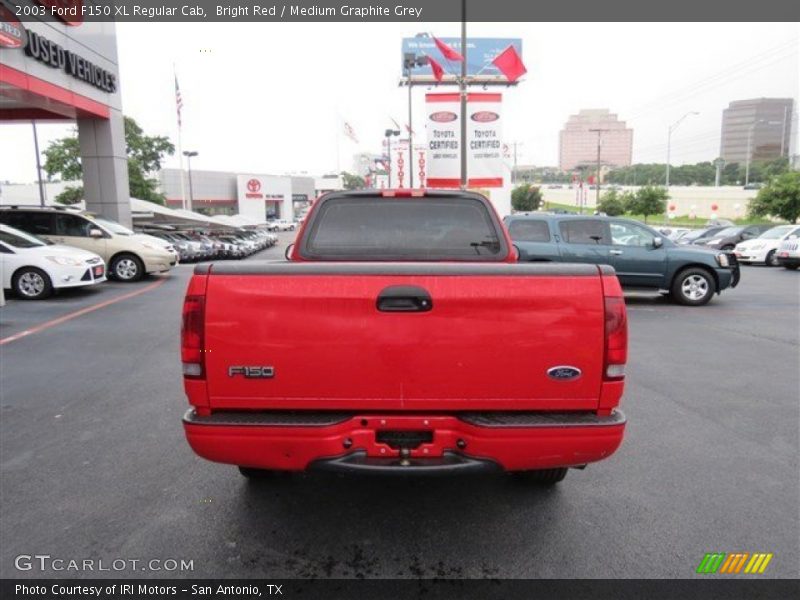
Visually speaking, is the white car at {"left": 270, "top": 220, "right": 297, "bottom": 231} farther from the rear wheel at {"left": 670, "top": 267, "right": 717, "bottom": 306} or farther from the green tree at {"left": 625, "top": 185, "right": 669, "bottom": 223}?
the rear wheel at {"left": 670, "top": 267, "right": 717, "bottom": 306}

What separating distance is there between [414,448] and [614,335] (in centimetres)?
107

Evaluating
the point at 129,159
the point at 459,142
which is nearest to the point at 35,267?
the point at 459,142

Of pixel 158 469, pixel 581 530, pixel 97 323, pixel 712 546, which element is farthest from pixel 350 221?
pixel 97 323

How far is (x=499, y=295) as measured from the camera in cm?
254

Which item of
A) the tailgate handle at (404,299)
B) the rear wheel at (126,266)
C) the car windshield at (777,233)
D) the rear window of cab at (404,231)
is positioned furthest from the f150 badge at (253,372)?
the car windshield at (777,233)

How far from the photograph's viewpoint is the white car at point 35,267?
11.2m

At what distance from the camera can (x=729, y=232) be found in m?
26.0

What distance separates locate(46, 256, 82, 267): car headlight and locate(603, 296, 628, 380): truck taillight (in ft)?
38.9

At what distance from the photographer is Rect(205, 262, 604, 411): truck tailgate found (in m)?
2.55

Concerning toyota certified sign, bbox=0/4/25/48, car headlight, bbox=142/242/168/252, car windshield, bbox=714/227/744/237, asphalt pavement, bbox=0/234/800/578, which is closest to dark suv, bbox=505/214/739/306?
asphalt pavement, bbox=0/234/800/578

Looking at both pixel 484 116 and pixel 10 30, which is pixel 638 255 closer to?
pixel 484 116

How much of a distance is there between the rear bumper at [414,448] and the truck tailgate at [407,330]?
129 millimetres

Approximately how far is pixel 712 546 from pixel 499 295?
6.06ft

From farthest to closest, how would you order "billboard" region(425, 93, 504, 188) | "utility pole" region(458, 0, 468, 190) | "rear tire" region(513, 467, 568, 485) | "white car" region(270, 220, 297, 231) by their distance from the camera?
"white car" region(270, 220, 297, 231)
"billboard" region(425, 93, 504, 188)
"utility pole" region(458, 0, 468, 190)
"rear tire" region(513, 467, 568, 485)
